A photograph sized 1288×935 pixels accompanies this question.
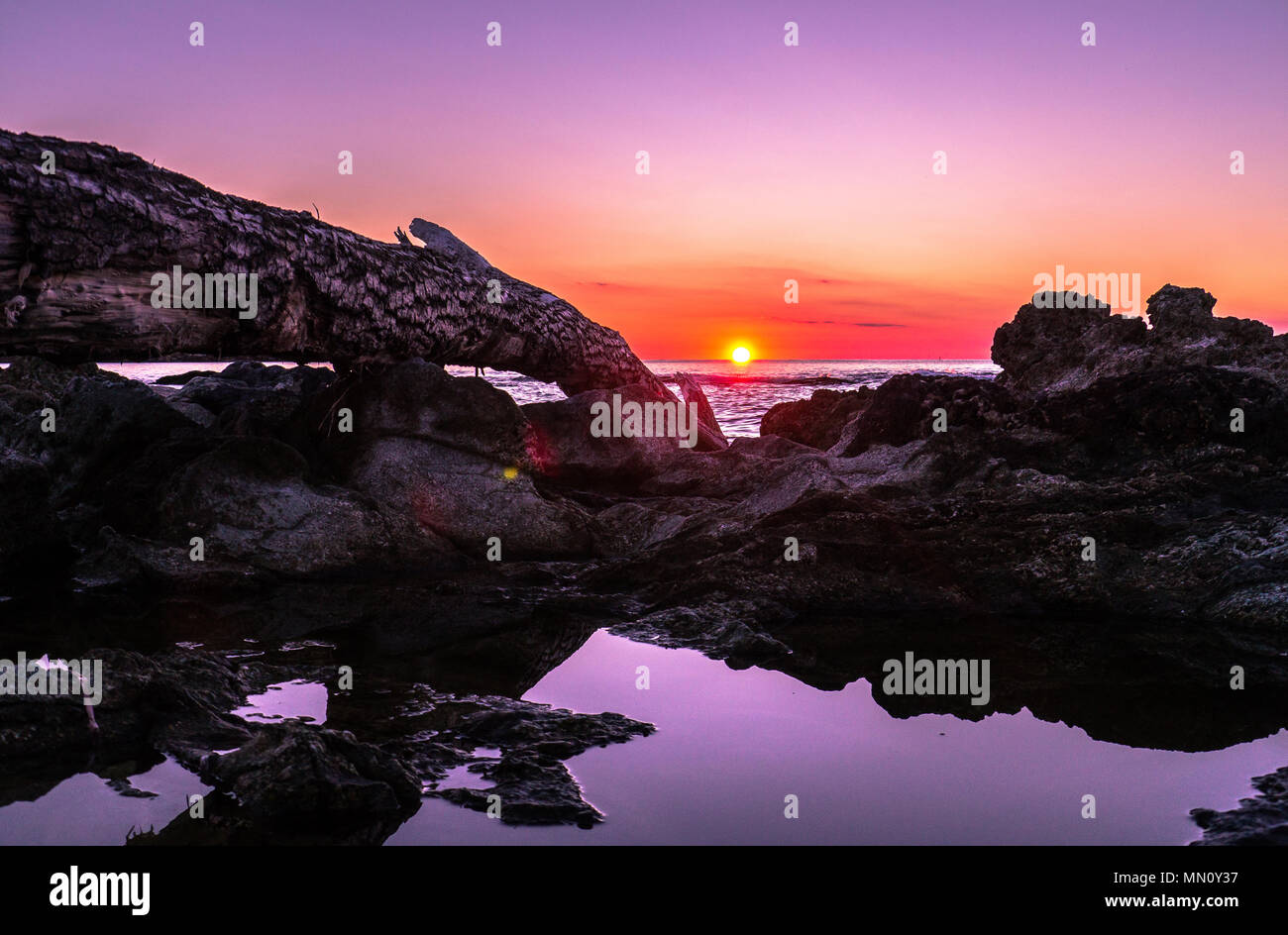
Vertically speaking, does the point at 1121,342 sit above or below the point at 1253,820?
above

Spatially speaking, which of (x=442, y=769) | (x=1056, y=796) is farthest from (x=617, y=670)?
(x=1056, y=796)

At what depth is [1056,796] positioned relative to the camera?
13.6ft

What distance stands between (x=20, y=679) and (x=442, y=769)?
2.08 meters

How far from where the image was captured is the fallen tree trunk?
6812mm

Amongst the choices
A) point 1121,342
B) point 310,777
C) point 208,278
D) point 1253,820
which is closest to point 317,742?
point 310,777

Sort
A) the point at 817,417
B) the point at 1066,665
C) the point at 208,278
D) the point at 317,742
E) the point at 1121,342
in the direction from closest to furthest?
the point at 317,742 → the point at 1066,665 → the point at 208,278 → the point at 1121,342 → the point at 817,417

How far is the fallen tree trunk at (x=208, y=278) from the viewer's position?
6.81m

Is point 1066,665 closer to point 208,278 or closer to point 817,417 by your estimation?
point 208,278

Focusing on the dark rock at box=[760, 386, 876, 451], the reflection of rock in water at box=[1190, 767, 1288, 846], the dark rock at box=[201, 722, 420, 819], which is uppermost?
the dark rock at box=[760, 386, 876, 451]

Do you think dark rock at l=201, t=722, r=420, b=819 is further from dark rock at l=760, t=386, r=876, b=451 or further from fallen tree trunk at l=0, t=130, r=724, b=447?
dark rock at l=760, t=386, r=876, b=451

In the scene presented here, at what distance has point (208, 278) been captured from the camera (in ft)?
26.4

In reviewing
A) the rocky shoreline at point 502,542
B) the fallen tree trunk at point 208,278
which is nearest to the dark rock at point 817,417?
the rocky shoreline at point 502,542

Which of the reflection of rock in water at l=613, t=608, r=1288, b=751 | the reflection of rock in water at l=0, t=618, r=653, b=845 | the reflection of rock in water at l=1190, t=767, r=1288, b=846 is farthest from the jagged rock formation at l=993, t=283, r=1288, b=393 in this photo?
the reflection of rock in water at l=0, t=618, r=653, b=845

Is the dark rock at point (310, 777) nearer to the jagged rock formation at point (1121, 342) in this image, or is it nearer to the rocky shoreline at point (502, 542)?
the rocky shoreline at point (502, 542)
